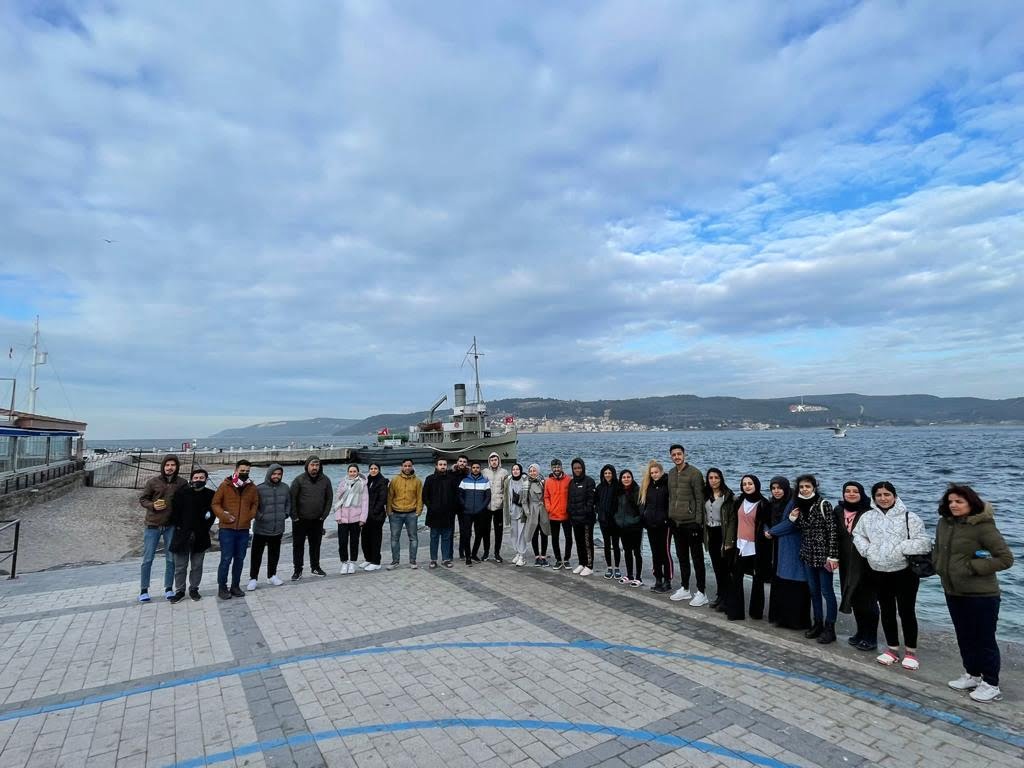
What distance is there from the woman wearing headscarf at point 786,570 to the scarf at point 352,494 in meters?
5.78

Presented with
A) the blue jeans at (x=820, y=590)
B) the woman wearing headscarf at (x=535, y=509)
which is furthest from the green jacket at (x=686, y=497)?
the woman wearing headscarf at (x=535, y=509)

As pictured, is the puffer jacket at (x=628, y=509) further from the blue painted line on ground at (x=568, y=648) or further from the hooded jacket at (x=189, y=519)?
the hooded jacket at (x=189, y=519)

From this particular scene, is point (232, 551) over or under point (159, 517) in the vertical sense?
under

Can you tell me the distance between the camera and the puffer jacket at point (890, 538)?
15.6 ft

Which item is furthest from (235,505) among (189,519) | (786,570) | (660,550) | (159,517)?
(786,570)

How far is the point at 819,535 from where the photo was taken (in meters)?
5.49

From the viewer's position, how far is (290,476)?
→ 47.0m

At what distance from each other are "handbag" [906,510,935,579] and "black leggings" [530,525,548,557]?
5.13 meters

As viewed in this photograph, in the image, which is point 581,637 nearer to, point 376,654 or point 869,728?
point 376,654

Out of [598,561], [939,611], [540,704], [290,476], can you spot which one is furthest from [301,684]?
[290,476]

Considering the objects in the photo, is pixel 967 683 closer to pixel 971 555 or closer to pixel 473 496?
pixel 971 555

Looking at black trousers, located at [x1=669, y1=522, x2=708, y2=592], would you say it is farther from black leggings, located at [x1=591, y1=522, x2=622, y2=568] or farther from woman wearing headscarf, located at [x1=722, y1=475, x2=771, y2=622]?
black leggings, located at [x1=591, y1=522, x2=622, y2=568]

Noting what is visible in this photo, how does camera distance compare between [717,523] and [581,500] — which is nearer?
[717,523]

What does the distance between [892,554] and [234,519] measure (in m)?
7.32
